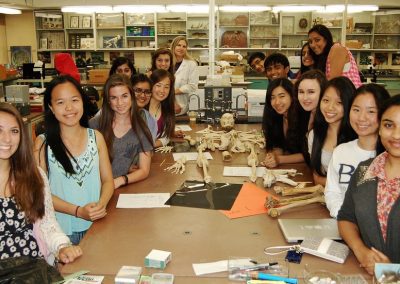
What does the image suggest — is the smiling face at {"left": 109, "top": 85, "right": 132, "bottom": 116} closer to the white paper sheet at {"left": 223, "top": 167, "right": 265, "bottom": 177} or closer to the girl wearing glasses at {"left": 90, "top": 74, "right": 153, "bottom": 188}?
the girl wearing glasses at {"left": 90, "top": 74, "right": 153, "bottom": 188}

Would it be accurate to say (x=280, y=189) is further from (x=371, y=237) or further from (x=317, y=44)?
(x=317, y=44)

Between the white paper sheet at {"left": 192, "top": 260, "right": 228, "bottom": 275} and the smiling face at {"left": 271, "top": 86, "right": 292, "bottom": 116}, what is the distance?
73.6 inches

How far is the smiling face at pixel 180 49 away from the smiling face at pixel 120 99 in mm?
2361

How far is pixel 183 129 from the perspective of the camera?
3.98 m

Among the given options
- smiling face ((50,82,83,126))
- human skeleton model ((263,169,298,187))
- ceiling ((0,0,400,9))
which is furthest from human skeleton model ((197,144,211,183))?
ceiling ((0,0,400,9))

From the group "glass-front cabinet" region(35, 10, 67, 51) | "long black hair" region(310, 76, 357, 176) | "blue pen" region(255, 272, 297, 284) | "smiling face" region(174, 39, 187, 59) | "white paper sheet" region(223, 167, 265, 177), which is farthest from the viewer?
"glass-front cabinet" region(35, 10, 67, 51)

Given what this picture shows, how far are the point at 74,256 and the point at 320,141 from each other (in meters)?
1.55

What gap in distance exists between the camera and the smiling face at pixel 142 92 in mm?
3293

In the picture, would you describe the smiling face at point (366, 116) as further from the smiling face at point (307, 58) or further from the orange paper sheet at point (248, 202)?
the smiling face at point (307, 58)

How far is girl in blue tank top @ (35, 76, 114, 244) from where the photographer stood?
2236 millimetres

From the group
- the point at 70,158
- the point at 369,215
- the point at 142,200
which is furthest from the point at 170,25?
the point at 369,215

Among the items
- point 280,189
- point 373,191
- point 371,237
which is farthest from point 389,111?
point 280,189

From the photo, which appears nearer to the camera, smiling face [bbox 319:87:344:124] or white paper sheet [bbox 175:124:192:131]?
smiling face [bbox 319:87:344:124]

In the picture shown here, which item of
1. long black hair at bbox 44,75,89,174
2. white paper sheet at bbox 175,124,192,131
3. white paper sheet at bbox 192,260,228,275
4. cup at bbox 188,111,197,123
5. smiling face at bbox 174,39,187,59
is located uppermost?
smiling face at bbox 174,39,187,59
